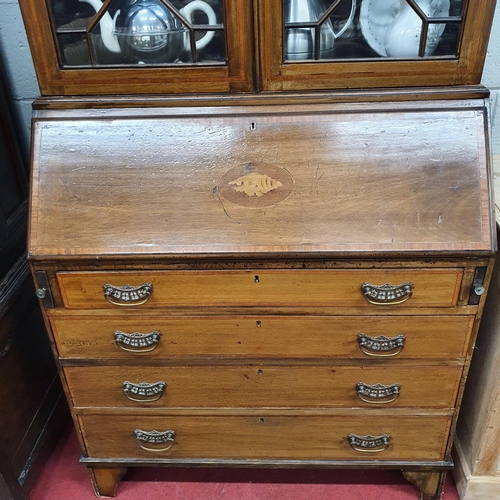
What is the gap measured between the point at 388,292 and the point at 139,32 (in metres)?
0.90

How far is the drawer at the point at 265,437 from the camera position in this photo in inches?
60.6

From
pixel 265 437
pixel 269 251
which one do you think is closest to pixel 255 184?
pixel 269 251

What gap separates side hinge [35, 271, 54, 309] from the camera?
131 centimetres

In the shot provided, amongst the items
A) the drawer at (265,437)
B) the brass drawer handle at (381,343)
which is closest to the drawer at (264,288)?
the brass drawer handle at (381,343)

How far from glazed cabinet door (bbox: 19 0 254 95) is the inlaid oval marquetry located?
0.71 feet

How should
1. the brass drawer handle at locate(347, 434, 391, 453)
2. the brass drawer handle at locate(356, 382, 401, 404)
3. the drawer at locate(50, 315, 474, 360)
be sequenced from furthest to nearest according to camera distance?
1. the brass drawer handle at locate(347, 434, 391, 453)
2. the brass drawer handle at locate(356, 382, 401, 404)
3. the drawer at locate(50, 315, 474, 360)

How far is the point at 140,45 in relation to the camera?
4.40 feet

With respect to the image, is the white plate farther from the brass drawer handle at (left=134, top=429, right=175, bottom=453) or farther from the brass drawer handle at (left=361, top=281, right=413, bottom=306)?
the brass drawer handle at (left=134, top=429, right=175, bottom=453)

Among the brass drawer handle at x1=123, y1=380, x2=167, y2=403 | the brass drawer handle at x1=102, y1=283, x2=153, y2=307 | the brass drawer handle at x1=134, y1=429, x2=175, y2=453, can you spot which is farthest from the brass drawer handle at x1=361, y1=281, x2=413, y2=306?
the brass drawer handle at x1=134, y1=429, x2=175, y2=453

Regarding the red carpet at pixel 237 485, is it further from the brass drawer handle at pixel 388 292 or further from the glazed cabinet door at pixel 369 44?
the glazed cabinet door at pixel 369 44

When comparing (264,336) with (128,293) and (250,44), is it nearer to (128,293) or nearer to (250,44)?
(128,293)

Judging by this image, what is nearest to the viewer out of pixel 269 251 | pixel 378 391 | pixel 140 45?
pixel 269 251

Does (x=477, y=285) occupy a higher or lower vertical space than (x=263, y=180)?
lower

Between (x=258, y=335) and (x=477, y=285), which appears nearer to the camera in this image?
(x=477, y=285)
